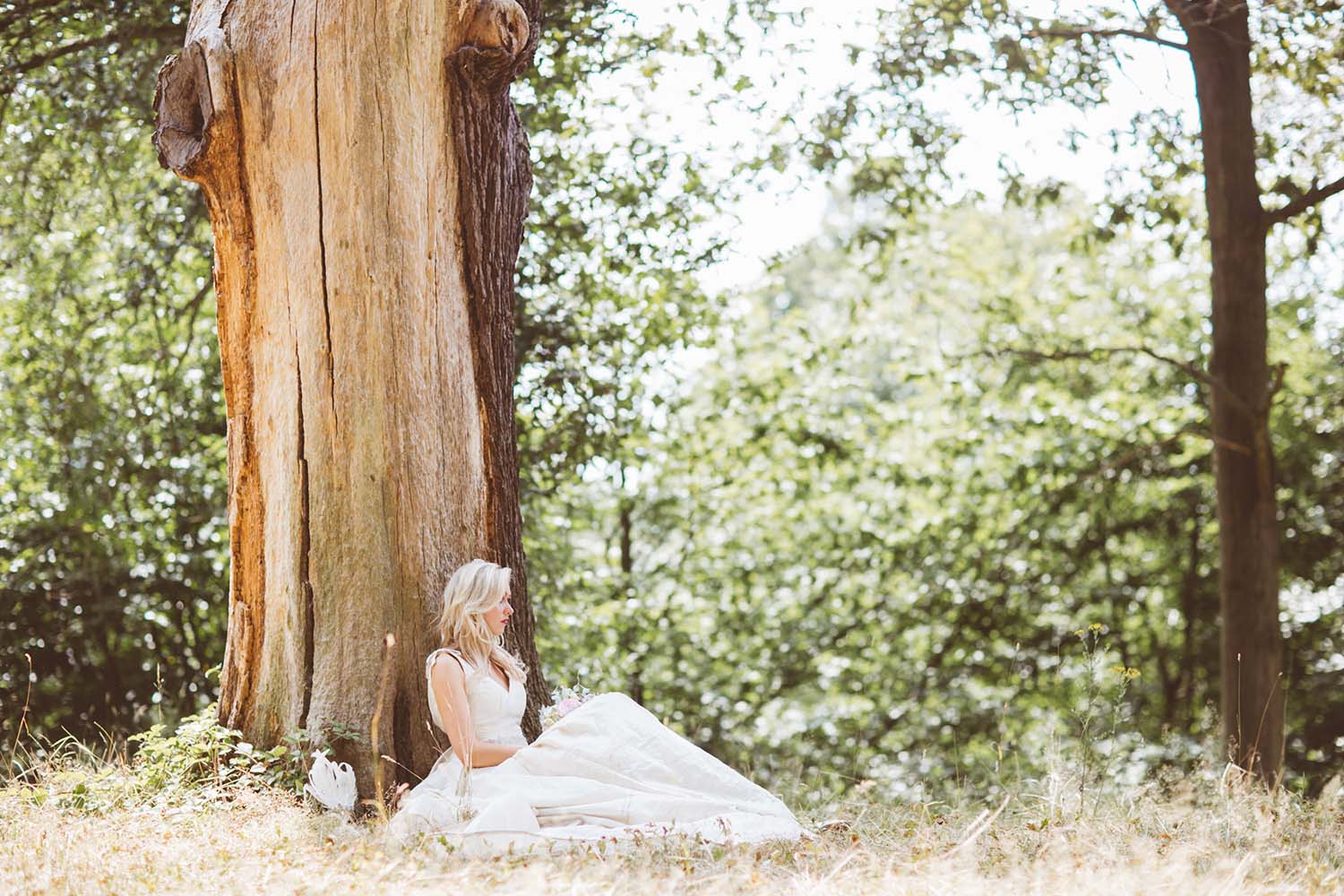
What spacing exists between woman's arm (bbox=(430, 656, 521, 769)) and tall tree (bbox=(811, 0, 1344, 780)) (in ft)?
16.0

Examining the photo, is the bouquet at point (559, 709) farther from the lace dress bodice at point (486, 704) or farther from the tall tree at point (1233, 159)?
the tall tree at point (1233, 159)

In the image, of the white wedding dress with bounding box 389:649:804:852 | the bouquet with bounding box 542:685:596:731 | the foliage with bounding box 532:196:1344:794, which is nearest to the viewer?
the white wedding dress with bounding box 389:649:804:852

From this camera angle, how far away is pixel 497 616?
214 inches

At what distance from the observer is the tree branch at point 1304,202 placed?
27.0ft

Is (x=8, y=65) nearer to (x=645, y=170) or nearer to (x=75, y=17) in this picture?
(x=75, y=17)

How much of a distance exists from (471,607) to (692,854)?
1516mm

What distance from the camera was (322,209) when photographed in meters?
5.59

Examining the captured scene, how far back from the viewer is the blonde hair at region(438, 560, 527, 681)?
17.7ft

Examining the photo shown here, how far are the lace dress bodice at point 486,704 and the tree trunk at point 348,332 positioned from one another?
182 millimetres

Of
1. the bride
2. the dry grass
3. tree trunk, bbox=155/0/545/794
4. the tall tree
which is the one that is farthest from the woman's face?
the tall tree

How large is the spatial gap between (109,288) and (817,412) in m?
6.47

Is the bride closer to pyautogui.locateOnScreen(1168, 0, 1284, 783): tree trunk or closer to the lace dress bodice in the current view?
the lace dress bodice

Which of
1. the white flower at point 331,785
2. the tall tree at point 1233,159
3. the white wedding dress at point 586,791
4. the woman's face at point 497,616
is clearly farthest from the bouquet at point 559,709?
the tall tree at point 1233,159

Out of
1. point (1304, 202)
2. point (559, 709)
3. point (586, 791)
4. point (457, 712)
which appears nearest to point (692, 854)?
point (586, 791)
